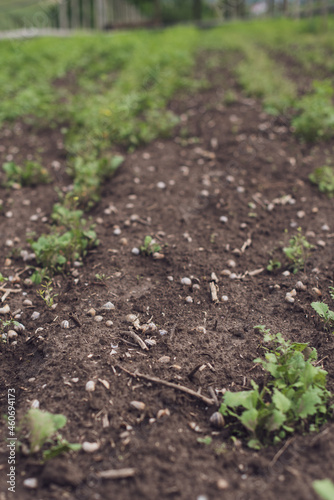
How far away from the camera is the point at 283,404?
2.09 meters

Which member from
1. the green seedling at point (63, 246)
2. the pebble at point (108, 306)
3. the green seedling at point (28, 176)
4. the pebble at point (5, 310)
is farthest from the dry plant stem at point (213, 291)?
the green seedling at point (28, 176)

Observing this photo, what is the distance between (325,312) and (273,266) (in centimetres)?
85

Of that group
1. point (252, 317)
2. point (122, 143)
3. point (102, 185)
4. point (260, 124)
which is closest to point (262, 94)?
point (260, 124)

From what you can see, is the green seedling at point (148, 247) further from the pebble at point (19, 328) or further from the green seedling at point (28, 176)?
the green seedling at point (28, 176)

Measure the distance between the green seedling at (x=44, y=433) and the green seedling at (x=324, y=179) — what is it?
3705 millimetres

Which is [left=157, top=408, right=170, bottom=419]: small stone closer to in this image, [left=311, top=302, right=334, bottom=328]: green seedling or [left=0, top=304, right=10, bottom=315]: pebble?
[left=311, top=302, right=334, bottom=328]: green seedling

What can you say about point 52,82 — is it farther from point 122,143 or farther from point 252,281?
point 252,281

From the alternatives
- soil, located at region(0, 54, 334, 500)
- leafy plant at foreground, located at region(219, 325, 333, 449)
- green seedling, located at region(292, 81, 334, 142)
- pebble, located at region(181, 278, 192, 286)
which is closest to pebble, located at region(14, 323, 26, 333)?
soil, located at region(0, 54, 334, 500)

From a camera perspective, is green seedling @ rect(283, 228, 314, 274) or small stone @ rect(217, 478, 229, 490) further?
green seedling @ rect(283, 228, 314, 274)

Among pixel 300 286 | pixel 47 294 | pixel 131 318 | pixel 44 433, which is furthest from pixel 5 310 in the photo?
pixel 300 286

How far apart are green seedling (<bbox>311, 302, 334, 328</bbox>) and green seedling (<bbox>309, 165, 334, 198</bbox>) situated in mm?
2068

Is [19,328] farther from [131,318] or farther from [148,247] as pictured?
[148,247]

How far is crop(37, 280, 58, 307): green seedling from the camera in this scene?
10.1ft

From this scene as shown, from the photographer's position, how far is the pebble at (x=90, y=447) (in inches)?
80.7
